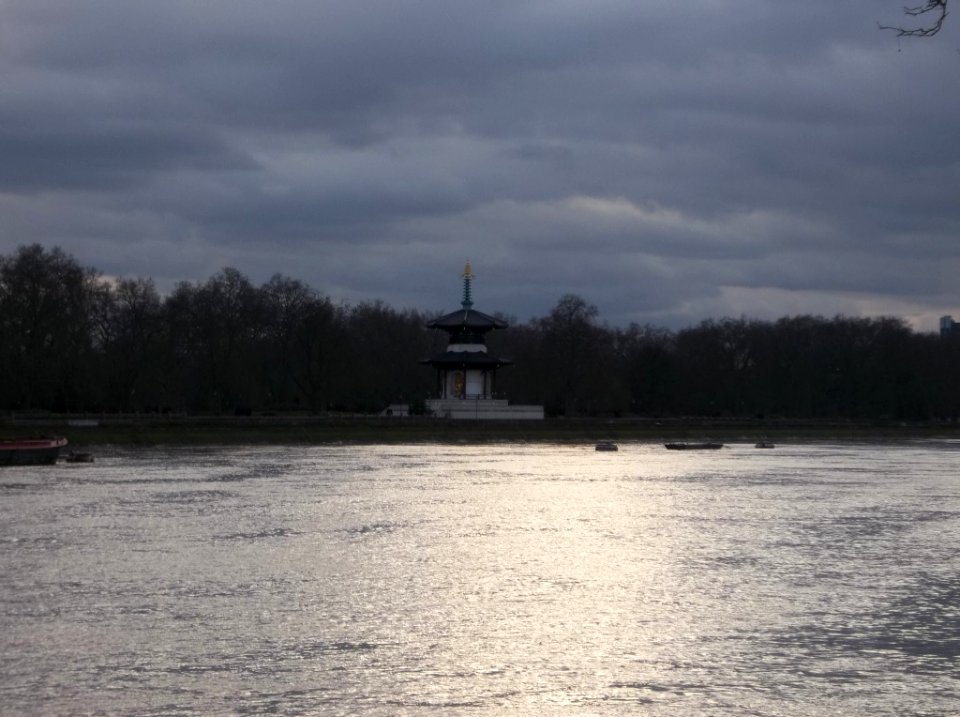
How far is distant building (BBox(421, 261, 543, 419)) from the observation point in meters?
113

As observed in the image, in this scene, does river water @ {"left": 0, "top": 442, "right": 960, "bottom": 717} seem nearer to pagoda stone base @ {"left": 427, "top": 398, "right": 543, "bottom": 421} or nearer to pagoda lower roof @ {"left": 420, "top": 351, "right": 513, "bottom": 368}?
pagoda stone base @ {"left": 427, "top": 398, "right": 543, "bottom": 421}

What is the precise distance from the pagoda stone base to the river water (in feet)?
205

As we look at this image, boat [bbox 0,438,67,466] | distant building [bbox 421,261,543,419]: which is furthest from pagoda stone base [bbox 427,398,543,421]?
boat [bbox 0,438,67,466]

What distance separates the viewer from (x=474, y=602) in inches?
970

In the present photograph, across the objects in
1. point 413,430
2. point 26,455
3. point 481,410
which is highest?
point 481,410

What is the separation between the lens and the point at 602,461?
72938 mm

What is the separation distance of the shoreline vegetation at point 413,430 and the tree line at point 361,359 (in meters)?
10.8

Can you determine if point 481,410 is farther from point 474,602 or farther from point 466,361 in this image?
point 474,602

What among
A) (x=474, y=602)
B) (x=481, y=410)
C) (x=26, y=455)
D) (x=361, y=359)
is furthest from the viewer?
(x=361, y=359)

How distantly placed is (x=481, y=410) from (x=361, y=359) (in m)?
23.7

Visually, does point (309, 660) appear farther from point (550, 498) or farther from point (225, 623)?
point (550, 498)

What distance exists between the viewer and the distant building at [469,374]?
372 ft

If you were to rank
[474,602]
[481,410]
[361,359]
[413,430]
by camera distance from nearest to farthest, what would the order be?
[474,602], [413,430], [481,410], [361,359]

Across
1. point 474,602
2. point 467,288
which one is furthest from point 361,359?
point 474,602
